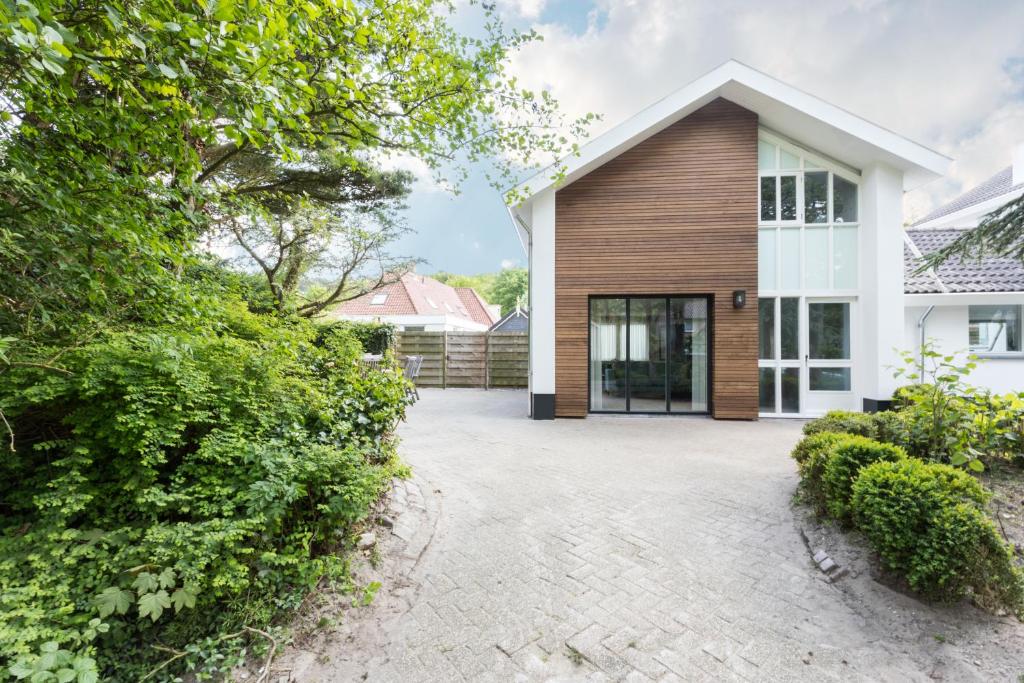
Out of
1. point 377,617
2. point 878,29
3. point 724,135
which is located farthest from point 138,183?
point 878,29

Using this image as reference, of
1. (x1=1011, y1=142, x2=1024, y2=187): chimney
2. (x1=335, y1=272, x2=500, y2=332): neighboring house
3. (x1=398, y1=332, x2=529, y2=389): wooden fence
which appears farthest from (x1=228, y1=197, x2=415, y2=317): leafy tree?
(x1=1011, y1=142, x2=1024, y2=187): chimney

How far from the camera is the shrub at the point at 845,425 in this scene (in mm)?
4258

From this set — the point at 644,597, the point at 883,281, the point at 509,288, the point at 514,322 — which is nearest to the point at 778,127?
the point at 883,281

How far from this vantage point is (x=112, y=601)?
6.45ft

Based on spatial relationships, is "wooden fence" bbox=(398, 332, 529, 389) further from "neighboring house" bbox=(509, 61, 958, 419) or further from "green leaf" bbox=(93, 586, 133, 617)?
"green leaf" bbox=(93, 586, 133, 617)

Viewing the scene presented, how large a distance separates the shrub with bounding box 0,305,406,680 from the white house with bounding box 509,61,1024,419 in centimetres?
598

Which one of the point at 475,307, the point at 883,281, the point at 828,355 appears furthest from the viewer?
the point at 475,307

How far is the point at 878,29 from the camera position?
7980 mm

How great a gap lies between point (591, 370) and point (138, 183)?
24.4ft

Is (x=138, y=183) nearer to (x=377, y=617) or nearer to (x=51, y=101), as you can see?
(x=51, y=101)

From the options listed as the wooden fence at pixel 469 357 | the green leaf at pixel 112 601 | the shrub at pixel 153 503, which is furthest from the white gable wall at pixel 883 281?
the green leaf at pixel 112 601

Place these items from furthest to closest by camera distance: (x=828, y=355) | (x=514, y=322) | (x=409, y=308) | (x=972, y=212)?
1. (x=514, y=322)
2. (x=409, y=308)
3. (x=972, y=212)
4. (x=828, y=355)

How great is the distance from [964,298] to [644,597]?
10210 mm

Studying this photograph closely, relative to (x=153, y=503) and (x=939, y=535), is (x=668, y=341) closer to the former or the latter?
(x=939, y=535)
